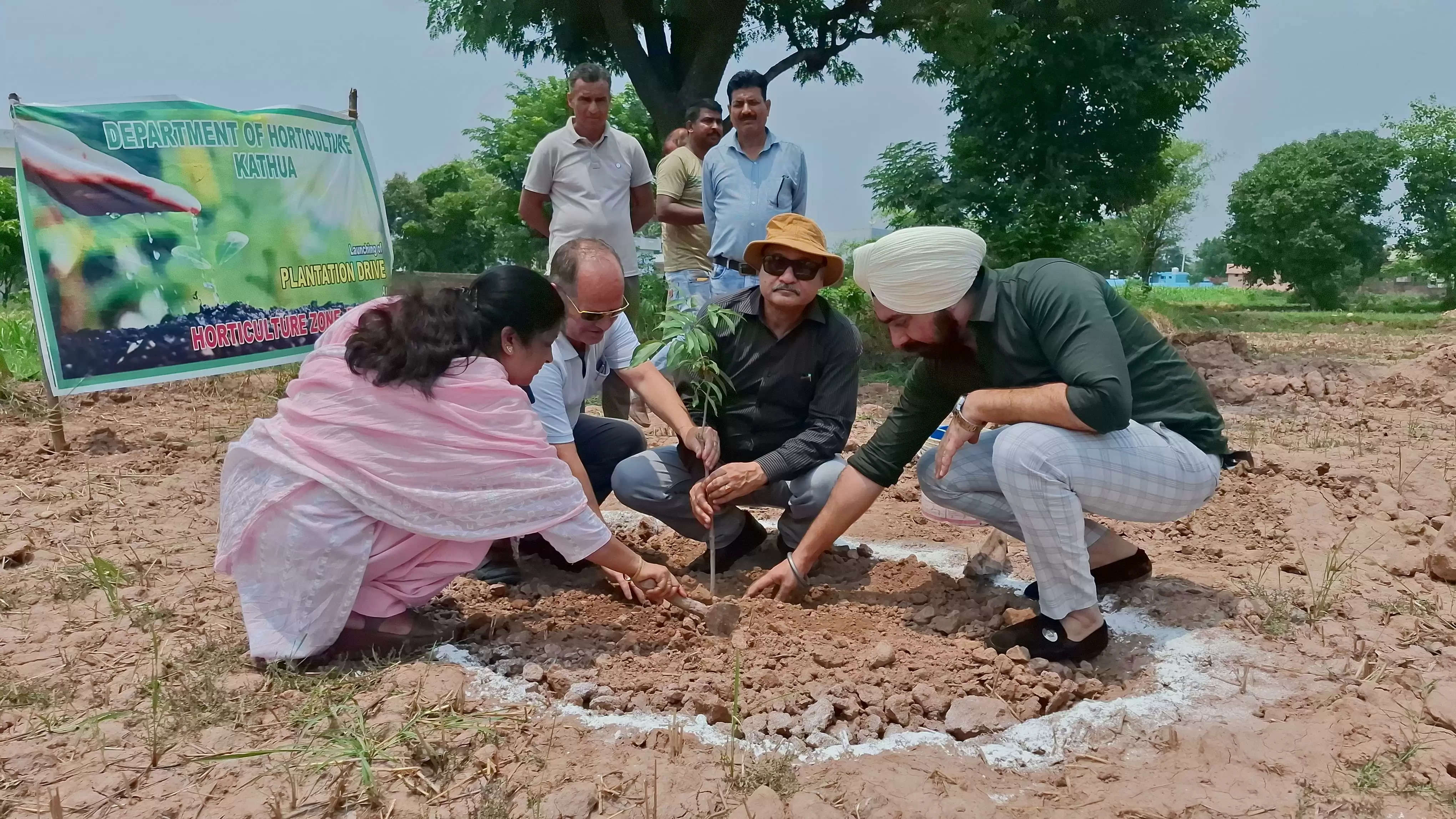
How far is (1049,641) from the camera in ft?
8.80

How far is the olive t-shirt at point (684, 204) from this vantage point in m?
5.73

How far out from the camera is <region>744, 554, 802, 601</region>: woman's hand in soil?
3.14 metres

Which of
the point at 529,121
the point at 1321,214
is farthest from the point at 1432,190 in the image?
the point at 529,121

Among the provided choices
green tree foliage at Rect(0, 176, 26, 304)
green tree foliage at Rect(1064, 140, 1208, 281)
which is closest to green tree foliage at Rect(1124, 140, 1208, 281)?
green tree foliage at Rect(1064, 140, 1208, 281)

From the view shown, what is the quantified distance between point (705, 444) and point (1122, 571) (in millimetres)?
1496

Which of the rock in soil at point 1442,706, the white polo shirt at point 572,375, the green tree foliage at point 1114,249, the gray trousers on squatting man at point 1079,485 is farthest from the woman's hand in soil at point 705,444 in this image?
the green tree foliage at point 1114,249

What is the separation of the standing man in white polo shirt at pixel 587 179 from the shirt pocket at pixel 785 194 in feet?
2.73

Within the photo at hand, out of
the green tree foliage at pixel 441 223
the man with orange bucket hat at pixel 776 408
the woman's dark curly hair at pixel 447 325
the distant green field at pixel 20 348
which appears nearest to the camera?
the woman's dark curly hair at pixel 447 325

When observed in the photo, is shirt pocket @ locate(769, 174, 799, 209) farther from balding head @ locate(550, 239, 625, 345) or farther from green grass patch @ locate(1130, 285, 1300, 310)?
green grass patch @ locate(1130, 285, 1300, 310)

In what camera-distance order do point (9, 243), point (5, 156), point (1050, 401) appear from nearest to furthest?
point (1050, 401), point (9, 243), point (5, 156)

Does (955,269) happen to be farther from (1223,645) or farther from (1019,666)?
(1223,645)

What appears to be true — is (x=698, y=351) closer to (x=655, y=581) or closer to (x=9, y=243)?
(x=655, y=581)

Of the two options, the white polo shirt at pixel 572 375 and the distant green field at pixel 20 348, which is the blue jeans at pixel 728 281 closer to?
the white polo shirt at pixel 572 375

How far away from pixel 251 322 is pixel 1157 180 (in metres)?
16.3
